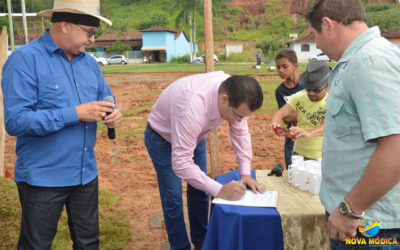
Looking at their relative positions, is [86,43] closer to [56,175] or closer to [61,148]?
[61,148]

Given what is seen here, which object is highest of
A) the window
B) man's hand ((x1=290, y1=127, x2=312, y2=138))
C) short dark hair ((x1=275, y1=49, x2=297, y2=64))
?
the window

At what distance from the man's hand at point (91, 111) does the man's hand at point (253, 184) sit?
1085 millimetres

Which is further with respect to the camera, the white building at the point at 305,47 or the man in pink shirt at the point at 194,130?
the white building at the point at 305,47

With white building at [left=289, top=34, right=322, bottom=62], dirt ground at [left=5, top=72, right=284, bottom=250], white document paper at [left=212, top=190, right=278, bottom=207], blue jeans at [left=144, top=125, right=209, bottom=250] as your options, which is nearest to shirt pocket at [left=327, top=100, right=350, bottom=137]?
white document paper at [left=212, top=190, right=278, bottom=207]

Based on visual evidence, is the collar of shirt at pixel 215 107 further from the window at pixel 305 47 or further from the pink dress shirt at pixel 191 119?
the window at pixel 305 47

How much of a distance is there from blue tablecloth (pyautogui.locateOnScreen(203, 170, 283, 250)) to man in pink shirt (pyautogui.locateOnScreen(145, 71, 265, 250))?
0.60ft

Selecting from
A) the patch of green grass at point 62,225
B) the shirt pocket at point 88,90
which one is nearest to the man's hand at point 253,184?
the shirt pocket at point 88,90

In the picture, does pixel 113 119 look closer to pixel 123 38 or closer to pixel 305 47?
pixel 305 47

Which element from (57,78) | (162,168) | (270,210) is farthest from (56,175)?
(270,210)

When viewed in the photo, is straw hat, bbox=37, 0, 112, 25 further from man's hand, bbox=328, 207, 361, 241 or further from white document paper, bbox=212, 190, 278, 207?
man's hand, bbox=328, 207, 361, 241

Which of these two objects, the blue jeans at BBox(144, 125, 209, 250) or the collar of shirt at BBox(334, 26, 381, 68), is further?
the blue jeans at BBox(144, 125, 209, 250)

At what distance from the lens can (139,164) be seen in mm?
6418

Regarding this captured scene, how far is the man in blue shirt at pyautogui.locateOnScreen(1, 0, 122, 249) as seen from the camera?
198 cm

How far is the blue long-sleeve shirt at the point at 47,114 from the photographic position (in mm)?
1963
